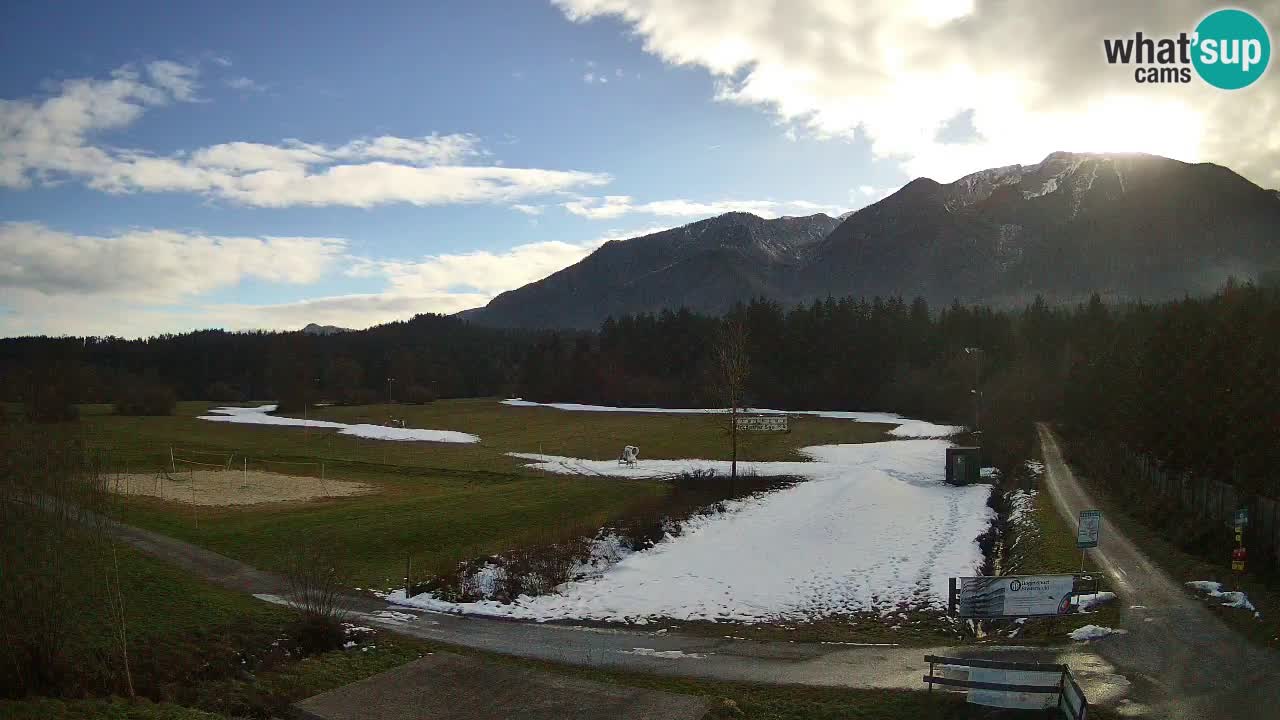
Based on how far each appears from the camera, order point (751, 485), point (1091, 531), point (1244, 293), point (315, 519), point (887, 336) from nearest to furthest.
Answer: point (1091, 531) → point (315, 519) → point (751, 485) → point (1244, 293) → point (887, 336)

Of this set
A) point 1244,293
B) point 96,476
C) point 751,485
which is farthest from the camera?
point 1244,293

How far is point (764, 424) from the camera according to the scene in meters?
65.1

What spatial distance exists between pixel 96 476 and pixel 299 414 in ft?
332

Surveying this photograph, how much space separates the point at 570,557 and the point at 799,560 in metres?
8.87

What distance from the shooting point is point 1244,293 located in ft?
160

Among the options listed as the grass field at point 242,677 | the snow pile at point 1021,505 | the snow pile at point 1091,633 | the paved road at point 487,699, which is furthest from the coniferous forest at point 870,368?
the paved road at point 487,699

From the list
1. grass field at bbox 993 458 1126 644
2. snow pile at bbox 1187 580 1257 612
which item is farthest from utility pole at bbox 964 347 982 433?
snow pile at bbox 1187 580 1257 612

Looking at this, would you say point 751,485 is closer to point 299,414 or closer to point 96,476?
point 96,476

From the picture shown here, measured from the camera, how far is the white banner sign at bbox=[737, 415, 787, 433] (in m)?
A: 61.1

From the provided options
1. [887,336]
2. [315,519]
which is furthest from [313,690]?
[887,336]

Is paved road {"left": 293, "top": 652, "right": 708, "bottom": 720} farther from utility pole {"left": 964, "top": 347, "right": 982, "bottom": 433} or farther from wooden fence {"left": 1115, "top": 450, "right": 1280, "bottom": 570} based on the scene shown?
utility pole {"left": 964, "top": 347, "right": 982, "bottom": 433}

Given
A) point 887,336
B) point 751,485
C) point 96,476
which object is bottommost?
point 751,485

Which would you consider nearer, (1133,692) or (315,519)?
(1133,692)

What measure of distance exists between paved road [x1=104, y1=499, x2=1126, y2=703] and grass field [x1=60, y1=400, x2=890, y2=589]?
4.59m
